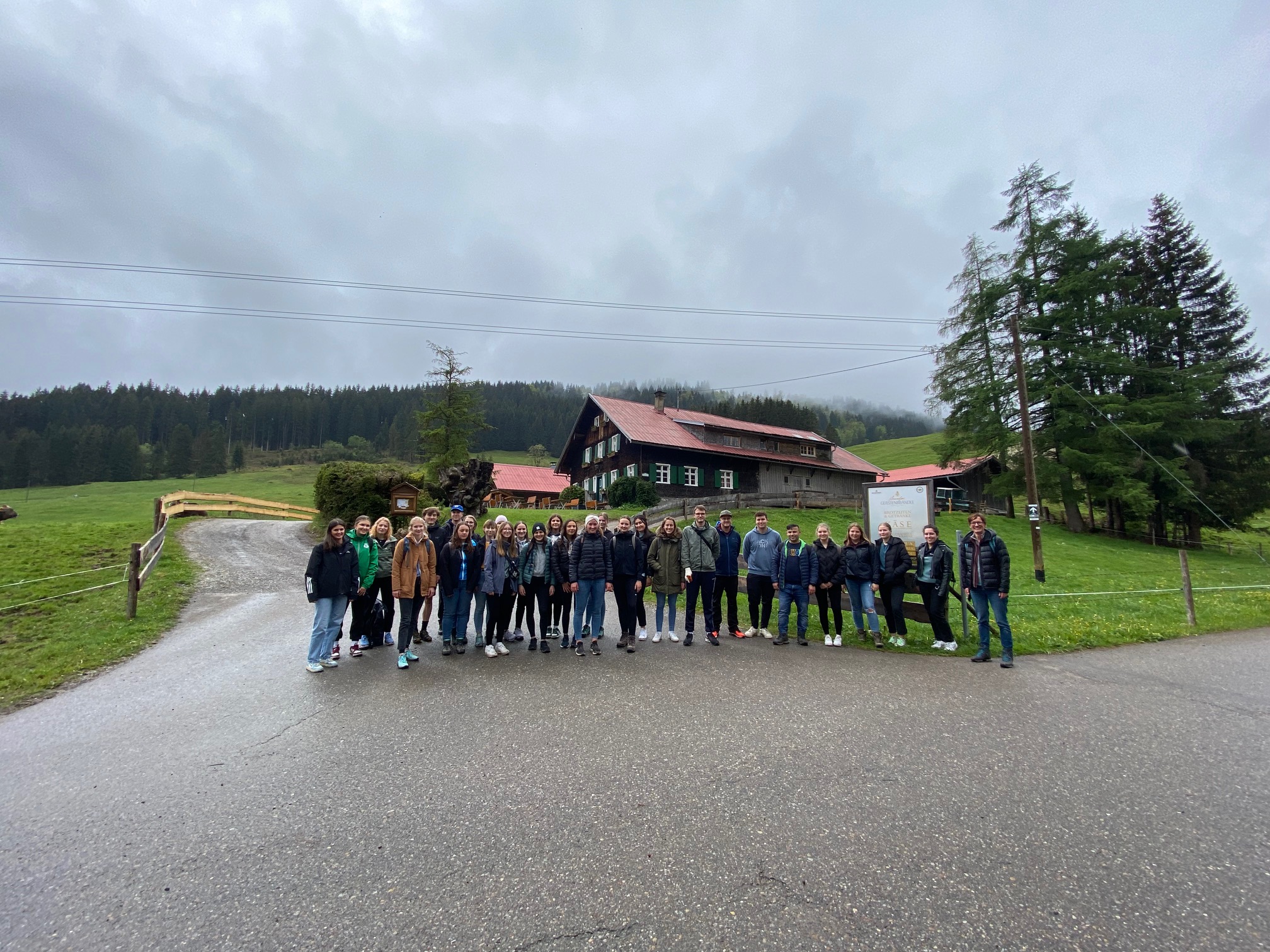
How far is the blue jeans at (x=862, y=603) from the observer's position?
8.65 m

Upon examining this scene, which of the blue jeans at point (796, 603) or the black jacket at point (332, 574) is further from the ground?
the black jacket at point (332, 574)

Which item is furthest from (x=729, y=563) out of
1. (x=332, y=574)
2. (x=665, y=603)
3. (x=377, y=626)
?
(x=332, y=574)

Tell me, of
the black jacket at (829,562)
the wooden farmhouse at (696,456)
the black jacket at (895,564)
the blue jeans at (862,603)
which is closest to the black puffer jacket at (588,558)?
the black jacket at (829,562)

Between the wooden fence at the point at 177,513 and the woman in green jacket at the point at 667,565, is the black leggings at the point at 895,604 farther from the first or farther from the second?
the wooden fence at the point at 177,513

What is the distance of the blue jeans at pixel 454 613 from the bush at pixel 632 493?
22724mm

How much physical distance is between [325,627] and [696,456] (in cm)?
3123

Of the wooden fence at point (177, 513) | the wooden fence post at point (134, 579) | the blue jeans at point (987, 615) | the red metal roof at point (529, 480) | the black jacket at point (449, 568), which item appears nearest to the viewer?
the blue jeans at point (987, 615)

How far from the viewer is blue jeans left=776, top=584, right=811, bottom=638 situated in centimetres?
859

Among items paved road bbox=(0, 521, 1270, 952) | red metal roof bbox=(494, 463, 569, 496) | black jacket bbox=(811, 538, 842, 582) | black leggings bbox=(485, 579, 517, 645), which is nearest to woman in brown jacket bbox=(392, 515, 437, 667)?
black leggings bbox=(485, 579, 517, 645)

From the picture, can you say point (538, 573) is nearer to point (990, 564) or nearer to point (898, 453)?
point (990, 564)

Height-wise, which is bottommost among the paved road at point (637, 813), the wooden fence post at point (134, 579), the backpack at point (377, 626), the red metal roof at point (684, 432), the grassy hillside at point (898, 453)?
the paved road at point (637, 813)

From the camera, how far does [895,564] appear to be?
28.2 feet

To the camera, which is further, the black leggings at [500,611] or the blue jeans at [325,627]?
the black leggings at [500,611]

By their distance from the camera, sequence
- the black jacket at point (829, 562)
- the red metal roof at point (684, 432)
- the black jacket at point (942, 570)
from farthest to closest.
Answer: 1. the red metal roof at point (684, 432)
2. the black jacket at point (829, 562)
3. the black jacket at point (942, 570)
